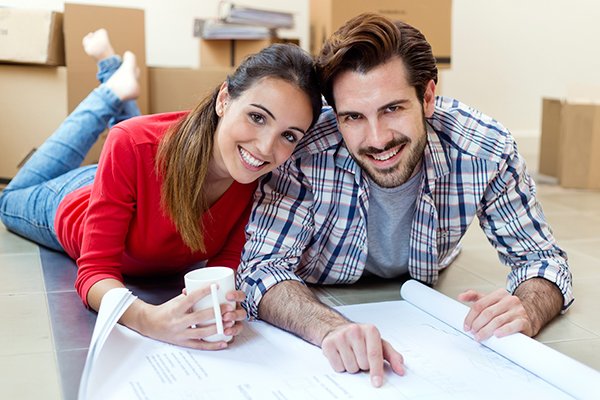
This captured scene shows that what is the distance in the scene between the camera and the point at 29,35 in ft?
9.31

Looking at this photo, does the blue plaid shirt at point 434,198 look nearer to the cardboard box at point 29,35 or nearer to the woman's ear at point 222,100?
the woman's ear at point 222,100

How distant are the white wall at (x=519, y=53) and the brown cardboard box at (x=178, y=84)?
166 cm

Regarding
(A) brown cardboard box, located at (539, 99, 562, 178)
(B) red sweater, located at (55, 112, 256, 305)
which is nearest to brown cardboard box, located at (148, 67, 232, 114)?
(B) red sweater, located at (55, 112, 256, 305)

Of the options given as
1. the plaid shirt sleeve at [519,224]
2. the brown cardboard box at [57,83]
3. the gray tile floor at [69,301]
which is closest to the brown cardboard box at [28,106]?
the brown cardboard box at [57,83]

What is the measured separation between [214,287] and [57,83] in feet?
6.52

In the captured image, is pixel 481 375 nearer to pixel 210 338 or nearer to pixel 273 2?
pixel 210 338

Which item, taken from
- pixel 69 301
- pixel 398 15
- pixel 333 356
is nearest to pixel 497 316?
pixel 333 356

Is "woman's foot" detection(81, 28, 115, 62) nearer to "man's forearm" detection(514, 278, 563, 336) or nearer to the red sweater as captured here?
the red sweater

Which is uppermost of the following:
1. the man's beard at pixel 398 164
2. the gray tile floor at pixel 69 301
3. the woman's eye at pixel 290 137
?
the woman's eye at pixel 290 137

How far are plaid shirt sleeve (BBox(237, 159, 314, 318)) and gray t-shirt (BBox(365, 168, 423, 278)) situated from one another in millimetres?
146

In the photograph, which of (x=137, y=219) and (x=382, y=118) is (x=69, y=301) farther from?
(x=382, y=118)

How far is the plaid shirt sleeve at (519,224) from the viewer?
4.90 feet

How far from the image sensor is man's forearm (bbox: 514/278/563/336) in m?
1.39

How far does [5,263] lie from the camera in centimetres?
194
